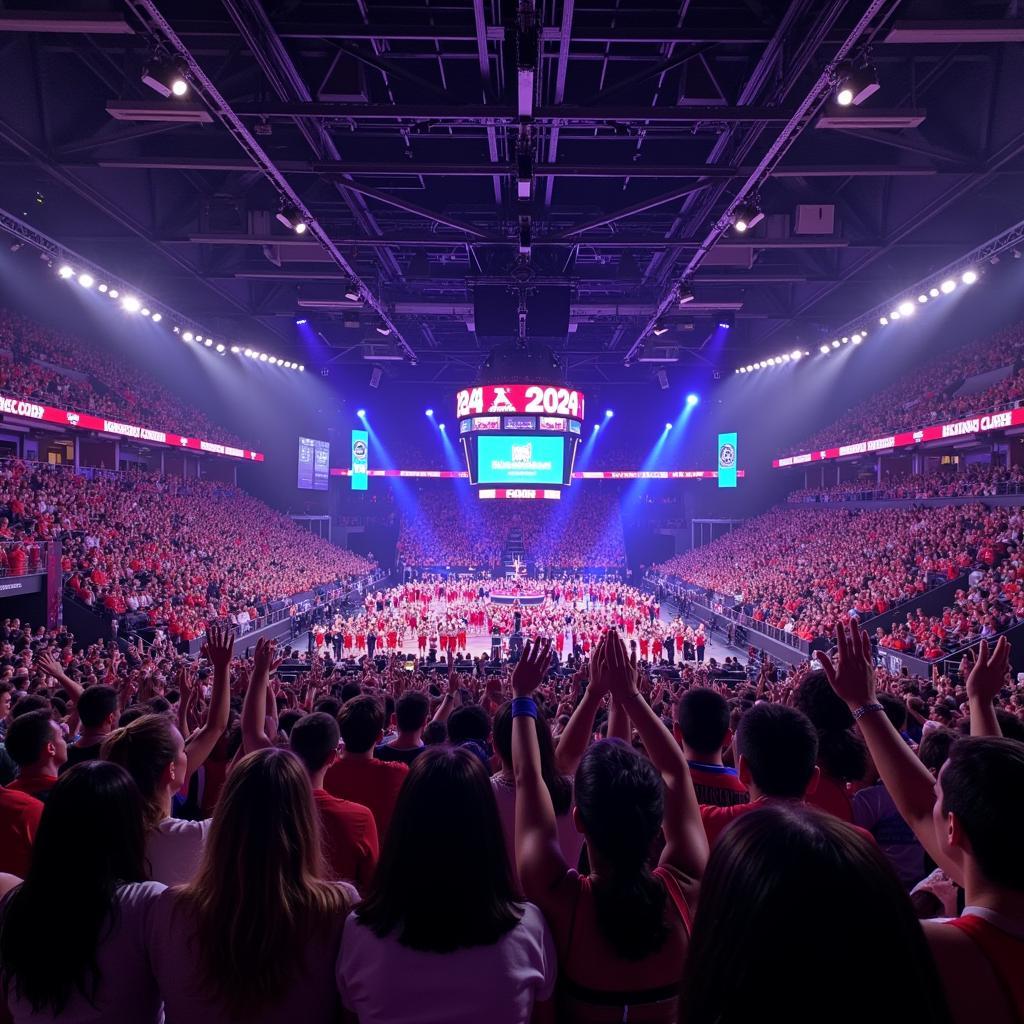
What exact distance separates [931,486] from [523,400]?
684 inches

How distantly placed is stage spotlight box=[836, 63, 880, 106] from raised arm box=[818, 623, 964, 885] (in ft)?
31.2

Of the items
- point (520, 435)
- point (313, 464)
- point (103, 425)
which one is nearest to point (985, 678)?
point (520, 435)

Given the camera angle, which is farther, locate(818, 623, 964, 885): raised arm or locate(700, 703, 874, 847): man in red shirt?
locate(700, 703, 874, 847): man in red shirt

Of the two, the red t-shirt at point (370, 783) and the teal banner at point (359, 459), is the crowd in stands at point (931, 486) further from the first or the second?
the teal banner at point (359, 459)

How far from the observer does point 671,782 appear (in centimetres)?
244

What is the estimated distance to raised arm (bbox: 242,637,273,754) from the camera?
11.7ft

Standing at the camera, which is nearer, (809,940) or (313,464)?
(809,940)

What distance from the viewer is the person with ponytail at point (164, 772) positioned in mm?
2674

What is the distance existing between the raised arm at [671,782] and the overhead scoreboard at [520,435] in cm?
2147

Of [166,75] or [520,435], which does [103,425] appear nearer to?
[520,435]

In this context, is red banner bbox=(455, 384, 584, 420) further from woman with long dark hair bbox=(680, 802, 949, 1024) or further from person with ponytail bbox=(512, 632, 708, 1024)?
woman with long dark hair bbox=(680, 802, 949, 1024)

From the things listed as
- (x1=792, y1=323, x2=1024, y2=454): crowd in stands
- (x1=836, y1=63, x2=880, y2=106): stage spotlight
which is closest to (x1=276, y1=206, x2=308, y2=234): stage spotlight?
(x1=836, y1=63, x2=880, y2=106): stage spotlight

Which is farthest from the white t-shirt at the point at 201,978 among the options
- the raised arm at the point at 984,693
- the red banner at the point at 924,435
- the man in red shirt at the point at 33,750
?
the red banner at the point at 924,435

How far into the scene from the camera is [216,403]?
37.5 m
